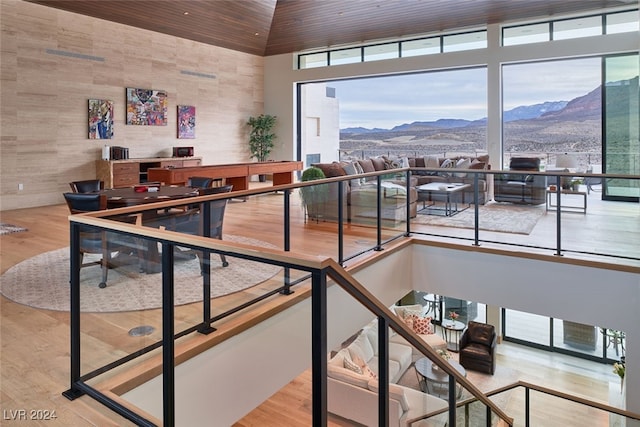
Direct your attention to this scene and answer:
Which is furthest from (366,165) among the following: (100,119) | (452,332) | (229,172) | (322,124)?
(322,124)

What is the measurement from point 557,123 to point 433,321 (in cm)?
623

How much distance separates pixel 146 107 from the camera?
33.8ft

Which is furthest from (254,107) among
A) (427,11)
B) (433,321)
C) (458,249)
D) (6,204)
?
(458,249)

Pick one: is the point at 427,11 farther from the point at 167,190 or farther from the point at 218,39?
the point at 167,190

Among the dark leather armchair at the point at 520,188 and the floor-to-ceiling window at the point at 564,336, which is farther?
the floor-to-ceiling window at the point at 564,336

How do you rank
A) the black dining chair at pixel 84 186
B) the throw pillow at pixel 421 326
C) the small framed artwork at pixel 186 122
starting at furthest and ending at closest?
the small framed artwork at pixel 186 122
the throw pillow at pixel 421 326
the black dining chair at pixel 84 186

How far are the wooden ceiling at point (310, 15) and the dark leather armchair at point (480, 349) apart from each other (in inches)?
257

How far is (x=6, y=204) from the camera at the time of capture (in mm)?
8281

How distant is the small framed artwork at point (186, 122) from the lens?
11.1m

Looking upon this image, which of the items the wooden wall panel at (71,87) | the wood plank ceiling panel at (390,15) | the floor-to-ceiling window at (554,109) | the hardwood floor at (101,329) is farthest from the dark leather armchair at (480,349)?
the wooden wall panel at (71,87)

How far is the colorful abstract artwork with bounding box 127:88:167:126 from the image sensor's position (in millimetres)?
9984

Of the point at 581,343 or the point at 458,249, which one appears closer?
the point at 458,249

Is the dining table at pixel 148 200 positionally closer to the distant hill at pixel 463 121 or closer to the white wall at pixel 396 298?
the white wall at pixel 396 298

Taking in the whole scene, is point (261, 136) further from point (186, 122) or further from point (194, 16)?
point (194, 16)
